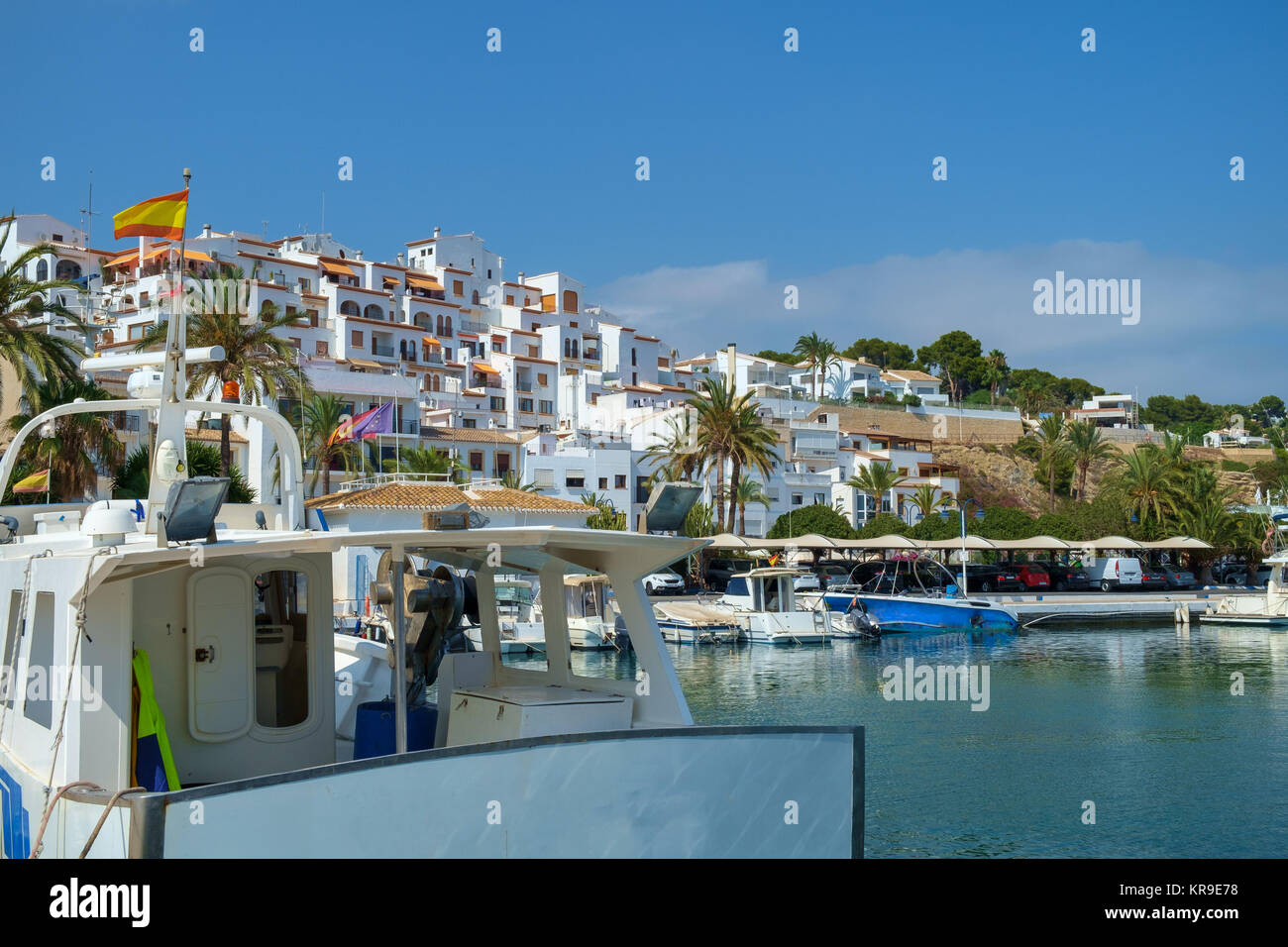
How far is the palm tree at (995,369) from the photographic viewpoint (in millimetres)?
134875

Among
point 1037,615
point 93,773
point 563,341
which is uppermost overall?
point 563,341

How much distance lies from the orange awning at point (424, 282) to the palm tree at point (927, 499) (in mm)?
40795

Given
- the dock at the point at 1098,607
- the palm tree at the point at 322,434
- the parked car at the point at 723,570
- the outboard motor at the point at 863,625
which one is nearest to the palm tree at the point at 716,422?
the parked car at the point at 723,570

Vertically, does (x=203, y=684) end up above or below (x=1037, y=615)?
above

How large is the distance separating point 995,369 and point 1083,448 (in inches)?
2038

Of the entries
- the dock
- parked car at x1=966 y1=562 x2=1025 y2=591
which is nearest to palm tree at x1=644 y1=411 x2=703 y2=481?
parked car at x1=966 y1=562 x2=1025 y2=591

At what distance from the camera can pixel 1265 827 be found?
51.4 feet

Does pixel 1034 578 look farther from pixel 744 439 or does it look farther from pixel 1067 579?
pixel 744 439

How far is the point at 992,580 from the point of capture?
56.9 meters

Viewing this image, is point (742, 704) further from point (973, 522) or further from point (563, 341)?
point (563, 341)
